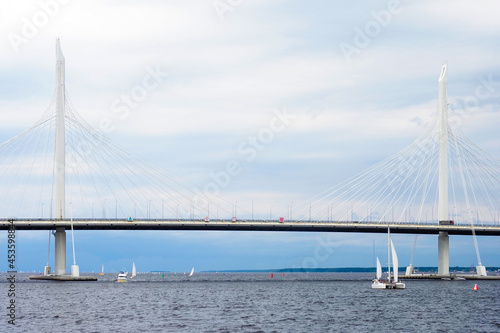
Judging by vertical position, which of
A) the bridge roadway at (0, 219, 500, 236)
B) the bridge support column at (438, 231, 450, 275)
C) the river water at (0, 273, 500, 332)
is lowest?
the river water at (0, 273, 500, 332)

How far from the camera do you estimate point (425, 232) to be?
111m

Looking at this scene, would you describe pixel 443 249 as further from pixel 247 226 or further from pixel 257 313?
pixel 257 313

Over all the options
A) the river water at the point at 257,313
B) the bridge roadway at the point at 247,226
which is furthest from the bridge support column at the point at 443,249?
the river water at the point at 257,313

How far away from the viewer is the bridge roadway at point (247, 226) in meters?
96.8

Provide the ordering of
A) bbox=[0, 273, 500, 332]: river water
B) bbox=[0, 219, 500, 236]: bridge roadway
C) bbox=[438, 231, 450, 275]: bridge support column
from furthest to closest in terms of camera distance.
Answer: bbox=[438, 231, 450, 275]: bridge support column → bbox=[0, 219, 500, 236]: bridge roadway → bbox=[0, 273, 500, 332]: river water

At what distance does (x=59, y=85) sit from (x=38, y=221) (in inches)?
788

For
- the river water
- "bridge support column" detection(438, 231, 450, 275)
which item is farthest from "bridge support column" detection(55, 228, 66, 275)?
"bridge support column" detection(438, 231, 450, 275)

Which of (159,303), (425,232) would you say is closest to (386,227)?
(425,232)

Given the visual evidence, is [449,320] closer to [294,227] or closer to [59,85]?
[294,227]

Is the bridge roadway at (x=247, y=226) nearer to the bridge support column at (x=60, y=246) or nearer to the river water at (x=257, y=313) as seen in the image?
the bridge support column at (x=60, y=246)

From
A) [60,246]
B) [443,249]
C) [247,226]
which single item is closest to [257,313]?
[247,226]

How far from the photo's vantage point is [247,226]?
103188 millimetres

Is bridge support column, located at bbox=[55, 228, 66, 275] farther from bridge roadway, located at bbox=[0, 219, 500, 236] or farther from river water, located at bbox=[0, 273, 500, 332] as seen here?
river water, located at bbox=[0, 273, 500, 332]

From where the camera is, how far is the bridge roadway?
96750mm
